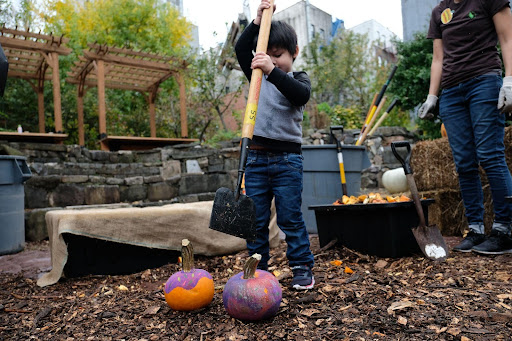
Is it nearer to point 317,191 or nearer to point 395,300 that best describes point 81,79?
point 317,191

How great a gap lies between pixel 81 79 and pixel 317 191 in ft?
20.3

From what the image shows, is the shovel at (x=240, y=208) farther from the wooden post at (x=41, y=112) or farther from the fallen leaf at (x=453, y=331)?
the wooden post at (x=41, y=112)

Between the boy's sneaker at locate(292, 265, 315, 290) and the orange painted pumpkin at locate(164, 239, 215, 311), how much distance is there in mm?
408

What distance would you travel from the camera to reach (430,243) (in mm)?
2100

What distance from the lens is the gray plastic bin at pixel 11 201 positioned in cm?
300

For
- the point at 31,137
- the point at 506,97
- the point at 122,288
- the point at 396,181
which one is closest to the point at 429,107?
the point at 506,97

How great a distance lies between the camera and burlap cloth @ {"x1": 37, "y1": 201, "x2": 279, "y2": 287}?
214 centimetres

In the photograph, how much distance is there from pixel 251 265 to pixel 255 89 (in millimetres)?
723

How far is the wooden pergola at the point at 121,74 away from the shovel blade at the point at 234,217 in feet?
18.0

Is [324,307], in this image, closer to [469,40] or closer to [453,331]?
[453,331]

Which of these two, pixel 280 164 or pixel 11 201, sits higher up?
pixel 280 164

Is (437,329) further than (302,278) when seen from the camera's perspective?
No

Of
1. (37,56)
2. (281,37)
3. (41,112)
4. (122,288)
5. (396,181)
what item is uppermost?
(37,56)

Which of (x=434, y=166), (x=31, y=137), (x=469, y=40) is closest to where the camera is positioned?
(x=469, y=40)
